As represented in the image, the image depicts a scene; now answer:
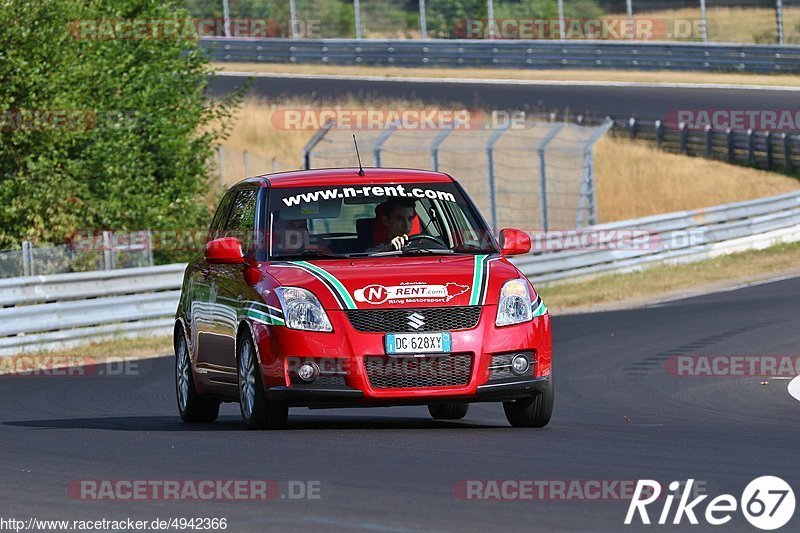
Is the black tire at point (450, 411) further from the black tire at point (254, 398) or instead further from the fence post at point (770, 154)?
the fence post at point (770, 154)

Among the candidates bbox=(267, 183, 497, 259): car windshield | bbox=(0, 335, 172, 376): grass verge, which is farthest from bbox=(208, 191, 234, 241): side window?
bbox=(0, 335, 172, 376): grass verge

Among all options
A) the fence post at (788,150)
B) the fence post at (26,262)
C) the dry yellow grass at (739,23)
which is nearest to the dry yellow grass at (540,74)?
the dry yellow grass at (739,23)

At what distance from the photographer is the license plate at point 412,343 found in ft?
30.9

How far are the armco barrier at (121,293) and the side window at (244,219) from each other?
27.0ft

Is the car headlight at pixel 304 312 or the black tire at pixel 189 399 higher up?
the car headlight at pixel 304 312

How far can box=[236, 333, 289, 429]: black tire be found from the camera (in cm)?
977

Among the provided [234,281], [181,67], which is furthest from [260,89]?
[234,281]

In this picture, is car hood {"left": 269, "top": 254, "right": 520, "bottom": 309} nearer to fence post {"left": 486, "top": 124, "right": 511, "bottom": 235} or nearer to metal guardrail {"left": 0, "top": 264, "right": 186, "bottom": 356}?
metal guardrail {"left": 0, "top": 264, "right": 186, "bottom": 356}

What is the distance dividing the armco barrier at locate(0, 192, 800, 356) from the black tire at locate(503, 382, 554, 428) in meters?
10.2

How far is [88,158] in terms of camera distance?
82.5 feet

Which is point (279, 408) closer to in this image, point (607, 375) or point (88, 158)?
point (607, 375)

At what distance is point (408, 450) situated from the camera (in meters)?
8.72

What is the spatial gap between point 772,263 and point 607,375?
13.9 meters

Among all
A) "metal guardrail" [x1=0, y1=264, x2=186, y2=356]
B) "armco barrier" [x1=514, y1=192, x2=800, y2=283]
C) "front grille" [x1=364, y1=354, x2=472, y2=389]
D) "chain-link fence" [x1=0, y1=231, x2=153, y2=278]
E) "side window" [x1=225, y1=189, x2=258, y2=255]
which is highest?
"side window" [x1=225, y1=189, x2=258, y2=255]
